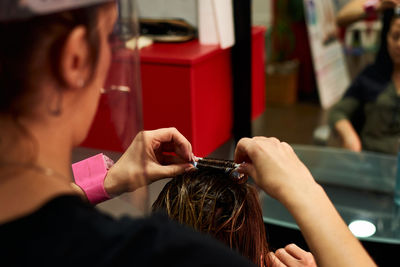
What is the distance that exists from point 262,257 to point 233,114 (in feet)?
2.71

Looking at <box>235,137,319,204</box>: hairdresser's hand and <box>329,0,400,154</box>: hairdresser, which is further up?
<box>235,137,319,204</box>: hairdresser's hand

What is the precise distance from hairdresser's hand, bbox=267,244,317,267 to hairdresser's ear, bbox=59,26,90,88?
68 cm

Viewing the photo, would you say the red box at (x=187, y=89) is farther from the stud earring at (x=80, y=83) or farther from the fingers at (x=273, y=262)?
the stud earring at (x=80, y=83)

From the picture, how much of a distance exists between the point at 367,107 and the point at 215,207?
1.60 meters

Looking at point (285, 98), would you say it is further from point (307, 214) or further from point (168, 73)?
point (307, 214)

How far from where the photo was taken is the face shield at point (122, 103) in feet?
2.08

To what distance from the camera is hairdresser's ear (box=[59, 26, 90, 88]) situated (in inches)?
20.2

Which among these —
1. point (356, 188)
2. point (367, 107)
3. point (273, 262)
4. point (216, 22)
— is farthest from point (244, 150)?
point (367, 107)

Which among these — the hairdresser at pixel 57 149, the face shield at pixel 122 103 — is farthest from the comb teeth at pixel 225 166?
the hairdresser at pixel 57 149

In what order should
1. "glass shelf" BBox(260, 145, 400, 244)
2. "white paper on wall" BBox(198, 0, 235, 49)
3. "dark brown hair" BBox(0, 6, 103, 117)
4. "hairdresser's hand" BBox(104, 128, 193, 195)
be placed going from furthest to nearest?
"glass shelf" BBox(260, 145, 400, 244), "white paper on wall" BBox(198, 0, 235, 49), "hairdresser's hand" BBox(104, 128, 193, 195), "dark brown hair" BBox(0, 6, 103, 117)

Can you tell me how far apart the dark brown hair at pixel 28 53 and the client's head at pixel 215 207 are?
46 cm

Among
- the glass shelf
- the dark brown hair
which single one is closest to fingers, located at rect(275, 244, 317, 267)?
the glass shelf

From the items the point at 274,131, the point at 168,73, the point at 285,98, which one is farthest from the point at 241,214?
the point at 285,98

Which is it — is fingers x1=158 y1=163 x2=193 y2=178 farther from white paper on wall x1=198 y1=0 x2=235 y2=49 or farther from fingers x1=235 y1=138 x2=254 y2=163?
white paper on wall x1=198 y1=0 x2=235 y2=49
